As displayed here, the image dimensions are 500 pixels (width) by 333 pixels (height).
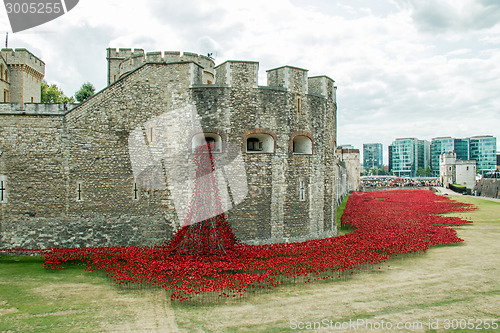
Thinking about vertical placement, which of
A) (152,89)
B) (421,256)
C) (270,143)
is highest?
(152,89)

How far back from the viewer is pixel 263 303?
8617mm

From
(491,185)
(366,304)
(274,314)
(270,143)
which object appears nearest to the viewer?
(274,314)

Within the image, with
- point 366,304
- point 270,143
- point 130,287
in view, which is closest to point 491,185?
point 270,143

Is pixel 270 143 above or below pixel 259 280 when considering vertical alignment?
above

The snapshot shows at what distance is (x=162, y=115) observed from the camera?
44.7 ft

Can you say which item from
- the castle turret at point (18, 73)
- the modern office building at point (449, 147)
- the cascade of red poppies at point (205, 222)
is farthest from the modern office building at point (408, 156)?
the cascade of red poppies at point (205, 222)

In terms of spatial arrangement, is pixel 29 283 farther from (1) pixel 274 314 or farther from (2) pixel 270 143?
(2) pixel 270 143

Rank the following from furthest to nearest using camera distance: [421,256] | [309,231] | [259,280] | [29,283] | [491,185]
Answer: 1. [491,185]
2. [309,231]
3. [421,256]
4. [29,283]
5. [259,280]

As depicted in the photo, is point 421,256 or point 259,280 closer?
point 259,280

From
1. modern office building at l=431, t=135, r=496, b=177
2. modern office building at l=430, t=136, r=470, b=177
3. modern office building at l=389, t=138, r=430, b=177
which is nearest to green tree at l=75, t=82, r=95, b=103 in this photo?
modern office building at l=431, t=135, r=496, b=177

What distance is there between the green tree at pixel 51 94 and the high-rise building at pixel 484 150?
542 feet

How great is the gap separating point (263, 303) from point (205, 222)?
421 cm

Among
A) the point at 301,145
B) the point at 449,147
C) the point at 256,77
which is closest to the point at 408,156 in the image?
the point at 449,147

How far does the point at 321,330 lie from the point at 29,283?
355 inches
